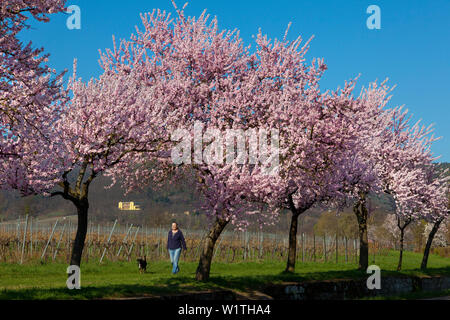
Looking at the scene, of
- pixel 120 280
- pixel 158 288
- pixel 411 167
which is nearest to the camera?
pixel 158 288

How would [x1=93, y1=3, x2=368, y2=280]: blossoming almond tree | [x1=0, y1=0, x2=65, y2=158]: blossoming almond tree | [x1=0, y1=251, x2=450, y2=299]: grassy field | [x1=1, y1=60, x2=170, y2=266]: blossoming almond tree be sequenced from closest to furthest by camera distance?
[x1=0, y1=0, x2=65, y2=158]: blossoming almond tree, [x1=0, y1=251, x2=450, y2=299]: grassy field, [x1=1, y1=60, x2=170, y2=266]: blossoming almond tree, [x1=93, y1=3, x2=368, y2=280]: blossoming almond tree

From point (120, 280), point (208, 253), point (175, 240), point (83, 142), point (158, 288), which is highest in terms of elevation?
point (83, 142)

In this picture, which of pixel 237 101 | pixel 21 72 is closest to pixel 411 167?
pixel 237 101

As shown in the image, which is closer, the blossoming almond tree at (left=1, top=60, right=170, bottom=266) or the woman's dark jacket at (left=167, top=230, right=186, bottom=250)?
the blossoming almond tree at (left=1, top=60, right=170, bottom=266)

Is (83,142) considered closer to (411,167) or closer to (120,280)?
(120,280)

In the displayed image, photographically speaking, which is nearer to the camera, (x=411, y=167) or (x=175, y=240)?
(x=175, y=240)

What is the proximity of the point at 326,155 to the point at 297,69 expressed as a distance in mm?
4295

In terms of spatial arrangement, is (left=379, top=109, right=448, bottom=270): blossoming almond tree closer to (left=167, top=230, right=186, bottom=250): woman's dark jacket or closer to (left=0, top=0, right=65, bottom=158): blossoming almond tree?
(left=167, top=230, right=186, bottom=250): woman's dark jacket

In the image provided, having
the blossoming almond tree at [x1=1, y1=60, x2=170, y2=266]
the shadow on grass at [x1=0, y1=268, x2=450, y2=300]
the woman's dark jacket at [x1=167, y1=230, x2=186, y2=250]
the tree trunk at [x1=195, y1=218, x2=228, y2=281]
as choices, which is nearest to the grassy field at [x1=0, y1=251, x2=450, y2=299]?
the shadow on grass at [x1=0, y1=268, x2=450, y2=300]

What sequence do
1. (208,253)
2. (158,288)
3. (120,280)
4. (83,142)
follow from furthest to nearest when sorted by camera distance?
(120,280) < (208,253) < (158,288) < (83,142)

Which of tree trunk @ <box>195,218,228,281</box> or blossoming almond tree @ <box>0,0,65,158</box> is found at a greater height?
blossoming almond tree @ <box>0,0,65,158</box>

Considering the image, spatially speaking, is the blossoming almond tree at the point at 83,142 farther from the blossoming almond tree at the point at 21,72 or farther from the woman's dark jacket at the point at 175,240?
the woman's dark jacket at the point at 175,240

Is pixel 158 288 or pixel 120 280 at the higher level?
pixel 158 288

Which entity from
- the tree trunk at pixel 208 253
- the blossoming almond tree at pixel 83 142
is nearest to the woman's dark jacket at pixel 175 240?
the tree trunk at pixel 208 253
